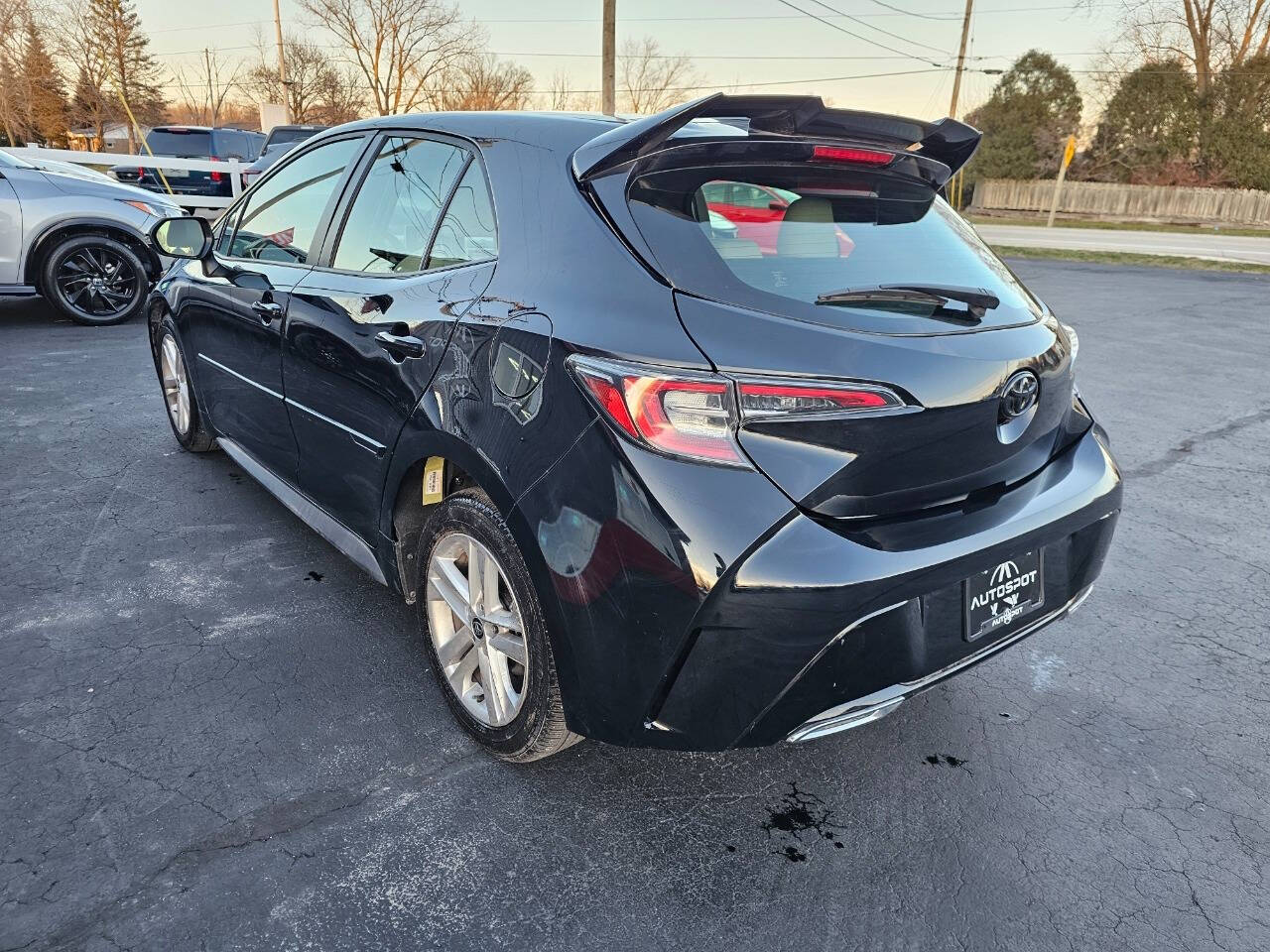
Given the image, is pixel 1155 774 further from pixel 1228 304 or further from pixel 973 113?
pixel 973 113

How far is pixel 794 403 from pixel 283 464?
236 centimetres

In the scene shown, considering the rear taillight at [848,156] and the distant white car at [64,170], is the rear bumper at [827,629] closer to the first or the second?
the rear taillight at [848,156]

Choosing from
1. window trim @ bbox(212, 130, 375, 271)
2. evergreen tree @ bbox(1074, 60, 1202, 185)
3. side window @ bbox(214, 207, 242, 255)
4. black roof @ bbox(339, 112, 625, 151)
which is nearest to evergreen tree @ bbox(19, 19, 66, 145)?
side window @ bbox(214, 207, 242, 255)

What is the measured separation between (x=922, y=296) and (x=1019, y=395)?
331mm

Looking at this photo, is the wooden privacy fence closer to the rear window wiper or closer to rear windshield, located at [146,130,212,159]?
rear windshield, located at [146,130,212,159]

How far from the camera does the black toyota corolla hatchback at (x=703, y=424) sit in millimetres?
1725

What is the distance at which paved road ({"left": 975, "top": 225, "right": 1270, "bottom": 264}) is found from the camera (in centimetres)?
2150

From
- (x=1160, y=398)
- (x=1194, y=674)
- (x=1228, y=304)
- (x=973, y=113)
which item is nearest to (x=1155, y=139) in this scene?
(x=973, y=113)

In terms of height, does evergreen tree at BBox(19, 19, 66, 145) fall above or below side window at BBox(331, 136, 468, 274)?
above

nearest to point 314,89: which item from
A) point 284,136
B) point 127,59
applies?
point 127,59

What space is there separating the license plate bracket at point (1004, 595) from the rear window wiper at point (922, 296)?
615 millimetres

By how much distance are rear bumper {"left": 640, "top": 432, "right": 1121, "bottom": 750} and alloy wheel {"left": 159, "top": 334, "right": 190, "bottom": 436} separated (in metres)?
3.66

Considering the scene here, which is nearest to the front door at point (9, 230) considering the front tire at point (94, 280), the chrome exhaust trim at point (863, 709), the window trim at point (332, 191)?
the front tire at point (94, 280)

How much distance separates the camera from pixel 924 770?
239 cm
